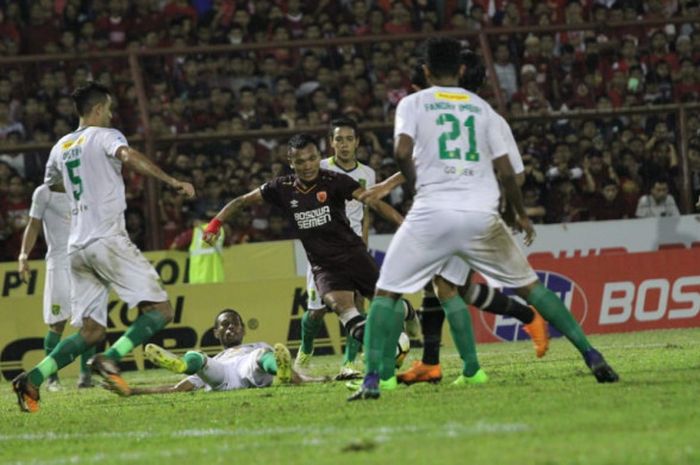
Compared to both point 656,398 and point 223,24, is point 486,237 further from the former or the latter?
point 223,24

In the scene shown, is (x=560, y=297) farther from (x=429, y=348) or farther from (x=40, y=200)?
(x=429, y=348)

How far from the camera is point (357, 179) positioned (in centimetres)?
1419

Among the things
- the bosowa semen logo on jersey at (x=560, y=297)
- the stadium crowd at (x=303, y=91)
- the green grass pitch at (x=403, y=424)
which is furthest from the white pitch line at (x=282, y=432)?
the bosowa semen logo on jersey at (x=560, y=297)

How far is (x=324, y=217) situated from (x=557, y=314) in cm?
307

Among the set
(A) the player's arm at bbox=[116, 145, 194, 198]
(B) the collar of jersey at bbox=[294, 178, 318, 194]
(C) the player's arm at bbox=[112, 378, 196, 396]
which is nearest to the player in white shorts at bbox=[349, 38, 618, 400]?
(A) the player's arm at bbox=[116, 145, 194, 198]

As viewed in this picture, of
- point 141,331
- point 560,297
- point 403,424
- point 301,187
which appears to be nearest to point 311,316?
point 301,187

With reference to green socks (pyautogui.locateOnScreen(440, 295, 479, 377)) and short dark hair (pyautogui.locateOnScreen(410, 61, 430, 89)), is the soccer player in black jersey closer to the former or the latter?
short dark hair (pyautogui.locateOnScreen(410, 61, 430, 89))

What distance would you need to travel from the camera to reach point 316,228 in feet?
42.2

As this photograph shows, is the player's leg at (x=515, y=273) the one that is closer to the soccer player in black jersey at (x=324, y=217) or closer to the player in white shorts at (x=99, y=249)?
the soccer player in black jersey at (x=324, y=217)

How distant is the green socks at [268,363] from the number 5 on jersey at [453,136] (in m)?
3.32

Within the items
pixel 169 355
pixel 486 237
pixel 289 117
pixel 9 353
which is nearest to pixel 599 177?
pixel 289 117

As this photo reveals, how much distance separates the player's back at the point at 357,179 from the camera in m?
14.2

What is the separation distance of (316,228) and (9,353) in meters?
6.54

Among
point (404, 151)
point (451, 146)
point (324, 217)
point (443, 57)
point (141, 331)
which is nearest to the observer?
point (404, 151)
